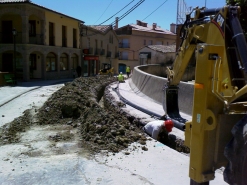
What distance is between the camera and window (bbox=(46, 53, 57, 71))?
33.1 m

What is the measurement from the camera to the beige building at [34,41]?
92.7 feet

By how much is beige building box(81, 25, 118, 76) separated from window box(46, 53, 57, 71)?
7.83 metres

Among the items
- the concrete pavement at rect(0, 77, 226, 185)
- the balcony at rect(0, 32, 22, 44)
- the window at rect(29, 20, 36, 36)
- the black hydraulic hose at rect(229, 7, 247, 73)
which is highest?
the window at rect(29, 20, 36, 36)

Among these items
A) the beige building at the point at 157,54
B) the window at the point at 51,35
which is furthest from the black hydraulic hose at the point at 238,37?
the beige building at the point at 157,54

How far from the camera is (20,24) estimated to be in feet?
102

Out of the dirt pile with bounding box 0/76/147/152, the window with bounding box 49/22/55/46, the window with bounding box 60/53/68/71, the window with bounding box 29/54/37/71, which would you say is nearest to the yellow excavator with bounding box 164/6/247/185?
the dirt pile with bounding box 0/76/147/152

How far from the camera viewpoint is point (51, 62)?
34.1m

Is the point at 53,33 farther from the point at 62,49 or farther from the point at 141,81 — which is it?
the point at 141,81

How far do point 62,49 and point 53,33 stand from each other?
2218 millimetres

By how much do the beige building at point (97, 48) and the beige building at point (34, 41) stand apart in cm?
472

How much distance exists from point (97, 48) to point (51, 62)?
14.3 metres

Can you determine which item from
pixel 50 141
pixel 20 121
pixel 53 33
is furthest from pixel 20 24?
pixel 50 141

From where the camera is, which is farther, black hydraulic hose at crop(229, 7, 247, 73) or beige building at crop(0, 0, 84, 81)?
beige building at crop(0, 0, 84, 81)

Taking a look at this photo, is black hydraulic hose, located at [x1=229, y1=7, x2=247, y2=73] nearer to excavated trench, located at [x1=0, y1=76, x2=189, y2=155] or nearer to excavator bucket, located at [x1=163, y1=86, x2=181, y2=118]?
excavated trench, located at [x1=0, y1=76, x2=189, y2=155]
